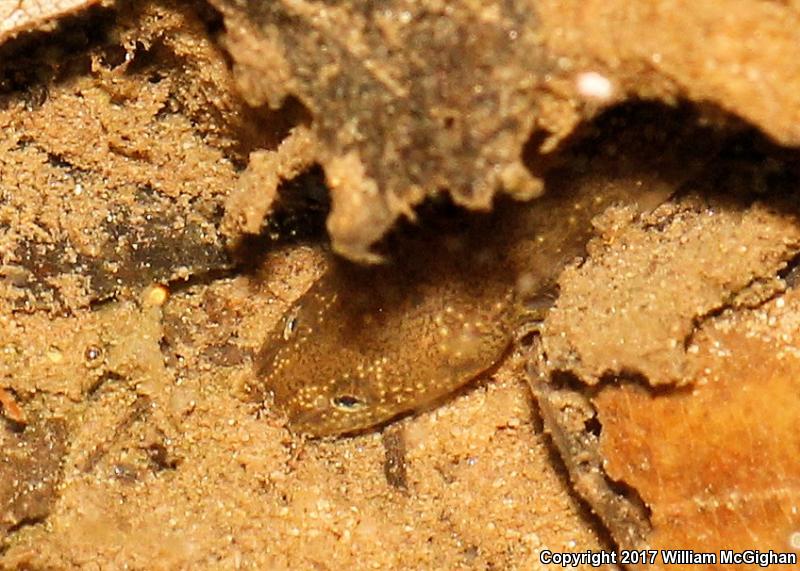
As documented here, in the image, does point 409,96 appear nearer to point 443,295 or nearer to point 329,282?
point 443,295

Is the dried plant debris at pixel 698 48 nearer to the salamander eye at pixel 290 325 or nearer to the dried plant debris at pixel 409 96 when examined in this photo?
the dried plant debris at pixel 409 96

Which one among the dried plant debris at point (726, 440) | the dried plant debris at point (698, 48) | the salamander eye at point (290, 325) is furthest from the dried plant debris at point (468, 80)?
the salamander eye at point (290, 325)

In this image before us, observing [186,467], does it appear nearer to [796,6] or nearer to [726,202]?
[726,202]

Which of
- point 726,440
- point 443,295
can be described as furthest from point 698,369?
point 443,295

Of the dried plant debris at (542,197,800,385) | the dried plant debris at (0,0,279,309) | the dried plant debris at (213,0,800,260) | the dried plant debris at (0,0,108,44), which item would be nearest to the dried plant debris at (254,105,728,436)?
the dried plant debris at (542,197,800,385)

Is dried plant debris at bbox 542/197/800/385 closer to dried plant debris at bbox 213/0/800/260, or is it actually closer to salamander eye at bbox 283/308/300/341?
dried plant debris at bbox 213/0/800/260

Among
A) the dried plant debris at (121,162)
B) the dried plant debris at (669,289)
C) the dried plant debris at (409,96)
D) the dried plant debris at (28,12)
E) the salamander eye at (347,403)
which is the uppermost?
the dried plant debris at (28,12)
